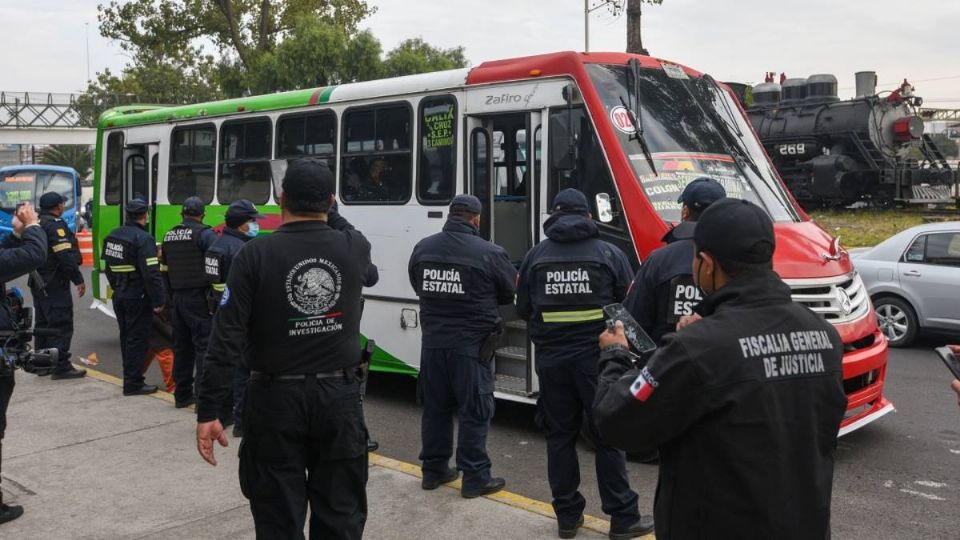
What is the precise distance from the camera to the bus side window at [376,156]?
26.2 ft

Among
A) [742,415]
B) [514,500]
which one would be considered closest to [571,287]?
[514,500]

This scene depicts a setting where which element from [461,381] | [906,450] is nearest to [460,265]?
[461,381]

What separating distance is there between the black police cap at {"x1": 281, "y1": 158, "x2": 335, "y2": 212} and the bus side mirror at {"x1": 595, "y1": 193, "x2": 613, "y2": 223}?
9.96 feet

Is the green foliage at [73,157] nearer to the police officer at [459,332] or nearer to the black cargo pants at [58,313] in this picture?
the black cargo pants at [58,313]

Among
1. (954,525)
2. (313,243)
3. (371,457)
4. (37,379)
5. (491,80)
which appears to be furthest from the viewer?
(37,379)

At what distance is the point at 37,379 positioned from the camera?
9.00 metres

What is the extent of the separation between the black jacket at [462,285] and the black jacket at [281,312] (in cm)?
179

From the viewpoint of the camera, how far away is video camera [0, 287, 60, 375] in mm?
4844

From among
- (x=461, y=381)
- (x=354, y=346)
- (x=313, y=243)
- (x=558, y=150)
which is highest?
(x=558, y=150)

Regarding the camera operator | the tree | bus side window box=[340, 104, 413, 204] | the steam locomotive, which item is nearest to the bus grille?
bus side window box=[340, 104, 413, 204]

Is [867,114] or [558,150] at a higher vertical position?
[867,114]

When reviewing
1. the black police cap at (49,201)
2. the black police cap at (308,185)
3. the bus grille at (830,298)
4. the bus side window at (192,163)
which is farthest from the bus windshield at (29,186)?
the black police cap at (308,185)

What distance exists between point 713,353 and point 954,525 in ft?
11.7

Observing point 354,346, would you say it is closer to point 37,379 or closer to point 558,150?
point 558,150
